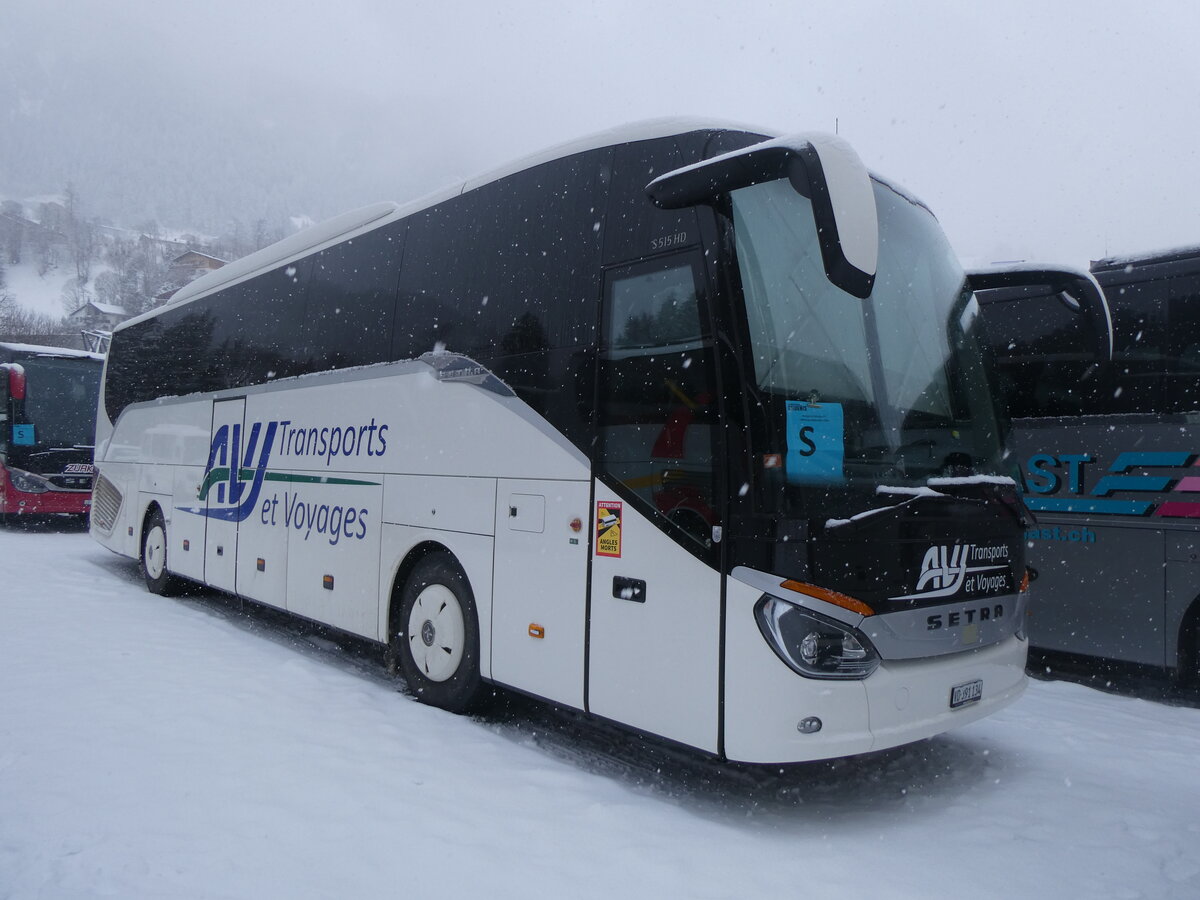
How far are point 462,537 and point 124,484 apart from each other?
27.4 feet

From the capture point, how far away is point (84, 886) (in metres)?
3.19

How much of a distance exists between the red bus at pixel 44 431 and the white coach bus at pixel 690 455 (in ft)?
44.8

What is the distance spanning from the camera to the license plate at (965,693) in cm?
415

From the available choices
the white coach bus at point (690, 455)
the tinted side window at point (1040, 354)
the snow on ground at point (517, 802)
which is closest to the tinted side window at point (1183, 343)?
the tinted side window at point (1040, 354)

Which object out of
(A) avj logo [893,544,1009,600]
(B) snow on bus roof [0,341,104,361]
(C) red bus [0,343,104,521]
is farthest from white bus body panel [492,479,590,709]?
(B) snow on bus roof [0,341,104,361]

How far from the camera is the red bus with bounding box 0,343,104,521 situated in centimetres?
1670

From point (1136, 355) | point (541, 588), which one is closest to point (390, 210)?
point (541, 588)

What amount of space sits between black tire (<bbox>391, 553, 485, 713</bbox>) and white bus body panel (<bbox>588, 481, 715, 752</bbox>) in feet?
4.16

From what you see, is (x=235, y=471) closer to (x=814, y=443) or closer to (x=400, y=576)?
(x=400, y=576)

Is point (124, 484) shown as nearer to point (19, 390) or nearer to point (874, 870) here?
point (19, 390)

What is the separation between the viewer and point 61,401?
17406 millimetres

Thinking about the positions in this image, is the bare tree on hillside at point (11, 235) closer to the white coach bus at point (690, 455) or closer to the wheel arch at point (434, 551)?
the wheel arch at point (434, 551)

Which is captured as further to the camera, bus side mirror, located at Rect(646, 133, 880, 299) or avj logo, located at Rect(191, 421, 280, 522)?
avj logo, located at Rect(191, 421, 280, 522)

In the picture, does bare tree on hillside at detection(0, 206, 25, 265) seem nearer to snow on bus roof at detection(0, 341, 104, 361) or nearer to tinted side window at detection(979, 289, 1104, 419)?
snow on bus roof at detection(0, 341, 104, 361)
